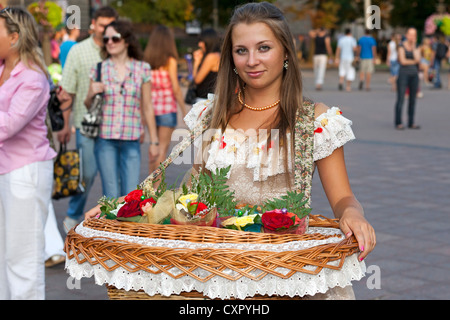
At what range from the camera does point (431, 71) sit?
2581 centimetres

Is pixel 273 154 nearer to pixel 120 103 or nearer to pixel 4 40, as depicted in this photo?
pixel 4 40

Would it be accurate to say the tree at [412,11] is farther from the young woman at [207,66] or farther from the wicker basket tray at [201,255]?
the wicker basket tray at [201,255]

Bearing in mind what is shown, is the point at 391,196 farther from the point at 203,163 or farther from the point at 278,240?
the point at 278,240

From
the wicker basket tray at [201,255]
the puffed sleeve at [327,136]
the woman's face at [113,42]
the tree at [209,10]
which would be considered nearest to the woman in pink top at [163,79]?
the woman's face at [113,42]

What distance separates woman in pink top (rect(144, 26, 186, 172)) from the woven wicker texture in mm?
6102

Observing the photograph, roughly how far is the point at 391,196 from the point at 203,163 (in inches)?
227

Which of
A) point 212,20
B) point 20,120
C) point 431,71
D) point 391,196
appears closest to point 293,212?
point 20,120

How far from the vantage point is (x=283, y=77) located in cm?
→ 278

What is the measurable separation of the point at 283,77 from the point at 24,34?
2.17 metres

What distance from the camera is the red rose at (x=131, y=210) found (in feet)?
7.34

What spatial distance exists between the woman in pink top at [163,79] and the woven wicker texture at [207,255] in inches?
240

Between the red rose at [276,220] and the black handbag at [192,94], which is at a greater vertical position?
the red rose at [276,220]

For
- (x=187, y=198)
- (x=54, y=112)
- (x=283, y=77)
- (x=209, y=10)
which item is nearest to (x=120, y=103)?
(x=54, y=112)

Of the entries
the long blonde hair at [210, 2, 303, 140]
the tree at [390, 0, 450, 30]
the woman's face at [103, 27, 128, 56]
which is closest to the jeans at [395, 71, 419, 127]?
the woman's face at [103, 27, 128, 56]
